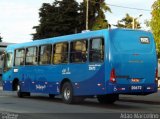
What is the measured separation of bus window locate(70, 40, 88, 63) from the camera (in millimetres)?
21878

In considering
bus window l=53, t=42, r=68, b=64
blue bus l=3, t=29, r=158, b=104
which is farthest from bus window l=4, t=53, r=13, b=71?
bus window l=53, t=42, r=68, b=64

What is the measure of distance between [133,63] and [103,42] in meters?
1.44

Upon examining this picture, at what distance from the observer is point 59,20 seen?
8250 centimetres

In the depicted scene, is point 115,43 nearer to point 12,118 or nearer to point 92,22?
point 12,118

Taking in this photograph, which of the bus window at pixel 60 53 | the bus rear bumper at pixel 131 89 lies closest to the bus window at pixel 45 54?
the bus window at pixel 60 53

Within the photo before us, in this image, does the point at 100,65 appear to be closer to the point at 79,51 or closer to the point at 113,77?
the point at 113,77

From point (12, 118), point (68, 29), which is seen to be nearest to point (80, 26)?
point (68, 29)

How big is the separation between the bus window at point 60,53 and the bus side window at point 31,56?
2404 mm

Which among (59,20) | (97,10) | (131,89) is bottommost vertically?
(131,89)

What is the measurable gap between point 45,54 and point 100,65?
5.44m

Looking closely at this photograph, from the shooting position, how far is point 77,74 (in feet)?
73.4

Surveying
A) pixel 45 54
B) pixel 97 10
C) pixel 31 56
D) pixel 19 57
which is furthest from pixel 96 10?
pixel 45 54

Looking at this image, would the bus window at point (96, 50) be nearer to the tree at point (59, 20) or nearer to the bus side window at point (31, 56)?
the bus side window at point (31, 56)

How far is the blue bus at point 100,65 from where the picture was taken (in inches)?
802
